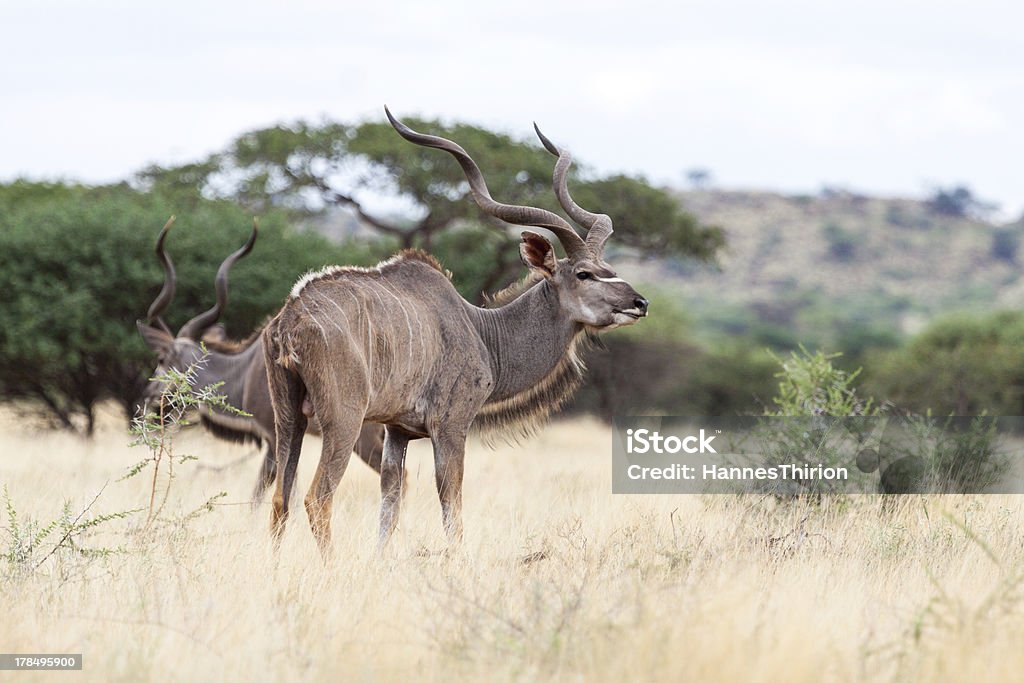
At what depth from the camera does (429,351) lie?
6.66m

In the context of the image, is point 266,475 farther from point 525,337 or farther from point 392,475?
point 525,337

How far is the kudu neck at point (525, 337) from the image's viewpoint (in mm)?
7254

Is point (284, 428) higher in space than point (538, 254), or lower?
lower

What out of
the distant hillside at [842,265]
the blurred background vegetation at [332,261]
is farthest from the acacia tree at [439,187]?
the distant hillside at [842,265]

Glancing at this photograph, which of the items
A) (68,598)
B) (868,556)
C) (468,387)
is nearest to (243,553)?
(68,598)

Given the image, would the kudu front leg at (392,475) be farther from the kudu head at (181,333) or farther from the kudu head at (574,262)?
the kudu head at (181,333)

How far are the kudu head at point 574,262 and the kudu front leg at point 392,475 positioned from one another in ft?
4.10

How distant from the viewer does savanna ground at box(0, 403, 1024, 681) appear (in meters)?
4.15

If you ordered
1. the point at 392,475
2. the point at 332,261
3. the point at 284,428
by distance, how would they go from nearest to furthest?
1. the point at 284,428
2. the point at 392,475
3. the point at 332,261

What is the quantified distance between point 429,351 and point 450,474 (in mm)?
658

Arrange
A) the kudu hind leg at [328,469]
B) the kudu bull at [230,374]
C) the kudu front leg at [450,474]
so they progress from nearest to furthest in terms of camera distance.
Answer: the kudu hind leg at [328,469], the kudu front leg at [450,474], the kudu bull at [230,374]

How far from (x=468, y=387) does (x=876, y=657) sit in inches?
119

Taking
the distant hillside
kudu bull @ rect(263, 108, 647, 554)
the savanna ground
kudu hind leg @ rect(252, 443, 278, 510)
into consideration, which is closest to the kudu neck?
kudu bull @ rect(263, 108, 647, 554)

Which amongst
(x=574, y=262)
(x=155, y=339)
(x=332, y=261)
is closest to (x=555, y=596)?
(x=574, y=262)
